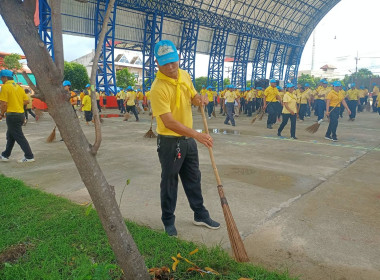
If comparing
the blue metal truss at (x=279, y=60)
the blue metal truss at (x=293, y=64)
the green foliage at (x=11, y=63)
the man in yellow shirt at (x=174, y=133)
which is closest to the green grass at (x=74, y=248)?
the man in yellow shirt at (x=174, y=133)

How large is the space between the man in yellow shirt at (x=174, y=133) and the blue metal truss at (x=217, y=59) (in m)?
27.4

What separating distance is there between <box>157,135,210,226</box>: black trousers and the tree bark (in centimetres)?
106

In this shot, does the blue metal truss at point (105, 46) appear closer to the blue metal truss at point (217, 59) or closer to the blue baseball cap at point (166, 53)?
the blue metal truss at point (217, 59)

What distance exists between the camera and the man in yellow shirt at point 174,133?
2473mm

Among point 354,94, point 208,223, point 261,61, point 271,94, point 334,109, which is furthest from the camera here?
point 261,61

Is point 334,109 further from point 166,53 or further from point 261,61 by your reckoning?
point 261,61

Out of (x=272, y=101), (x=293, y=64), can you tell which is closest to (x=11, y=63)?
(x=293, y=64)

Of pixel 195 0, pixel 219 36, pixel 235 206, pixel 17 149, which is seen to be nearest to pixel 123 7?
pixel 195 0

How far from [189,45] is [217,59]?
4788 millimetres

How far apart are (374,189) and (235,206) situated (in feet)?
6.89

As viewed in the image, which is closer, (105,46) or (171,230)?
(171,230)

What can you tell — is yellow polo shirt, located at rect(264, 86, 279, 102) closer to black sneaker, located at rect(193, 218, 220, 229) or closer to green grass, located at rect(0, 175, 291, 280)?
black sneaker, located at rect(193, 218, 220, 229)

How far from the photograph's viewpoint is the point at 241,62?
32.2 meters

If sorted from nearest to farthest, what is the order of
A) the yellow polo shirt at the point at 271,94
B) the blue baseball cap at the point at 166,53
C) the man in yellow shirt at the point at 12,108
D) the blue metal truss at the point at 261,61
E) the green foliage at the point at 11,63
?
1. the blue baseball cap at the point at 166,53
2. the man in yellow shirt at the point at 12,108
3. the yellow polo shirt at the point at 271,94
4. the blue metal truss at the point at 261,61
5. the green foliage at the point at 11,63
